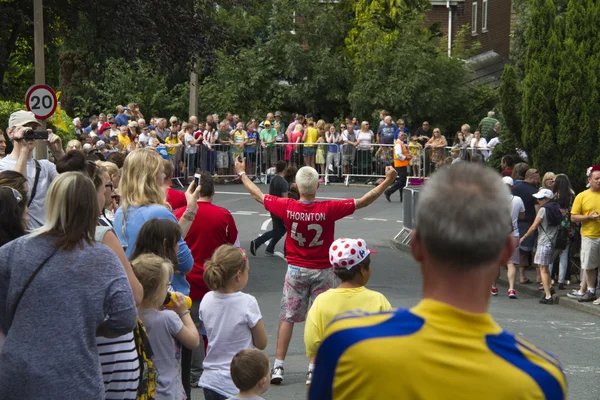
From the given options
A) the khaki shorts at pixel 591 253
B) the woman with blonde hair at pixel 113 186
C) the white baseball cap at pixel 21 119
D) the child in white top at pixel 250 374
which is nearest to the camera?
the child in white top at pixel 250 374

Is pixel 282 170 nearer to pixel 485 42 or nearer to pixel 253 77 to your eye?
pixel 253 77

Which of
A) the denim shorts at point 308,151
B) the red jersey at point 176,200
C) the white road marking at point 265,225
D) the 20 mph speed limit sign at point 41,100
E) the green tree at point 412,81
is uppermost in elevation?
the green tree at point 412,81

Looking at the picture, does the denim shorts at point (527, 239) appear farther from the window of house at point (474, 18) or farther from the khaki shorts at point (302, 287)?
the window of house at point (474, 18)

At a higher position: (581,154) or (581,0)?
(581,0)

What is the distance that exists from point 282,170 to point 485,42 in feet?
109

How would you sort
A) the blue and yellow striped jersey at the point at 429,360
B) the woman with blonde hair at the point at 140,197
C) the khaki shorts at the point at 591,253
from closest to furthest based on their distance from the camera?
the blue and yellow striped jersey at the point at 429,360, the woman with blonde hair at the point at 140,197, the khaki shorts at the point at 591,253

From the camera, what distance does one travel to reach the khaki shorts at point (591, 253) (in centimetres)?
1304

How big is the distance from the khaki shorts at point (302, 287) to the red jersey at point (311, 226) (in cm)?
6

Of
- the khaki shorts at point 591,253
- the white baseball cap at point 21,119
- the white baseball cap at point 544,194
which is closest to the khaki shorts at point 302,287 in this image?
the white baseball cap at point 21,119

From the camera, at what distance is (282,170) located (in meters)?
15.7

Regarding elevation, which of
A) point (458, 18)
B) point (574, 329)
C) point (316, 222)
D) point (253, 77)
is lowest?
point (574, 329)

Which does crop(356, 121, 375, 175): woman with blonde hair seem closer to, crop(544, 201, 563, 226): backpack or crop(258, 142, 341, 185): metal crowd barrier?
crop(258, 142, 341, 185): metal crowd barrier

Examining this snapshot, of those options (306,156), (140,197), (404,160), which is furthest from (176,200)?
(306,156)

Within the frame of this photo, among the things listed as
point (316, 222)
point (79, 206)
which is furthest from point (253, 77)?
point (79, 206)
